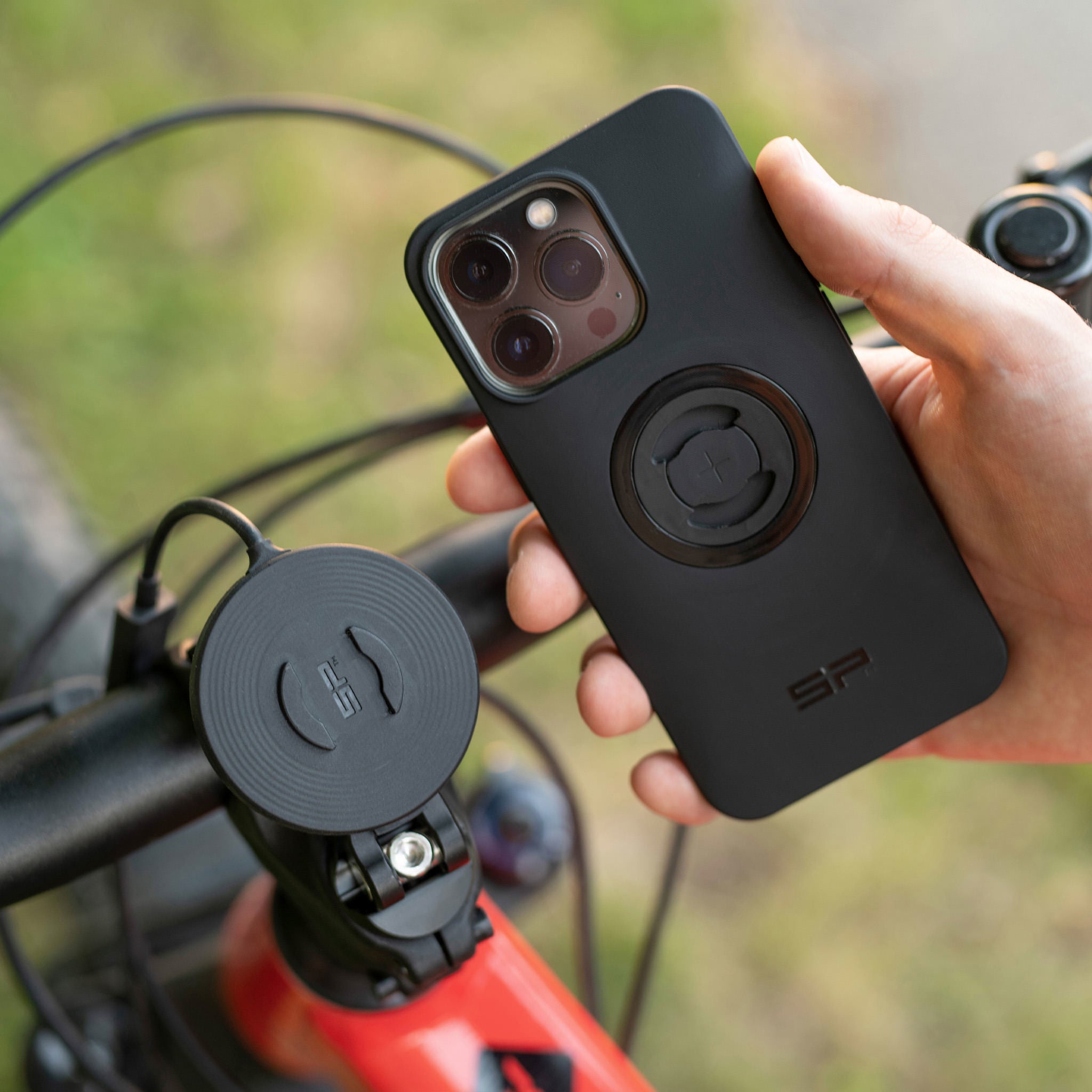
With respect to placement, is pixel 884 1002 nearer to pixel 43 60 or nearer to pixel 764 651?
pixel 764 651

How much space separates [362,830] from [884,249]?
1.37ft

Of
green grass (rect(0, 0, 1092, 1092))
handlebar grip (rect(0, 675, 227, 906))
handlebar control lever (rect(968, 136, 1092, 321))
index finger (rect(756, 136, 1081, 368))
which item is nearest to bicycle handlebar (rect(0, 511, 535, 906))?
handlebar grip (rect(0, 675, 227, 906))

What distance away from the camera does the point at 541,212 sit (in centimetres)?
55

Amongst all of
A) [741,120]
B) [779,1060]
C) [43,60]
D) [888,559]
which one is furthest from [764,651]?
[43,60]

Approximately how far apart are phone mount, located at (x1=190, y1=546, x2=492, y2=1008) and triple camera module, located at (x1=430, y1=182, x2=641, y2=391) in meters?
0.20

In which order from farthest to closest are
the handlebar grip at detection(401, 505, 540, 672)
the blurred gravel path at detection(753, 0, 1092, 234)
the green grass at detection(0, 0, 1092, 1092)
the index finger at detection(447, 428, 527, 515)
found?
the blurred gravel path at detection(753, 0, 1092, 234) < the green grass at detection(0, 0, 1092, 1092) < the index finger at detection(447, 428, 527, 515) < the handlebar grip at detection(401, 505, 540, 672)

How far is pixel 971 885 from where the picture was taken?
1291 mm

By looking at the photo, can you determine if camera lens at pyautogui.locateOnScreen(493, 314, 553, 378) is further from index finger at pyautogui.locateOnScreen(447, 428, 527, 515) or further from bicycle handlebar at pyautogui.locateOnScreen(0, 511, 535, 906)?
bicycle handlebar at pyautogui.locateOnScreen(0, 511, 535, 906)

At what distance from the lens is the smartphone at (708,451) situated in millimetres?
551

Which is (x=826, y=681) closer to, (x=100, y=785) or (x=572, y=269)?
(x=572, y=269)

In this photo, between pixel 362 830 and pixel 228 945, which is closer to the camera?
pixel 362 830

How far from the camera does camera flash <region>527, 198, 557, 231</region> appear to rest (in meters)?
0.55

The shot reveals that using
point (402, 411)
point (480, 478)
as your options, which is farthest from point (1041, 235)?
point (402, 411)

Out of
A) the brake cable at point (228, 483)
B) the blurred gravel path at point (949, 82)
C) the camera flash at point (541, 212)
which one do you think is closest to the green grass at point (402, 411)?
the blurred gravel path at point (949, 82)
